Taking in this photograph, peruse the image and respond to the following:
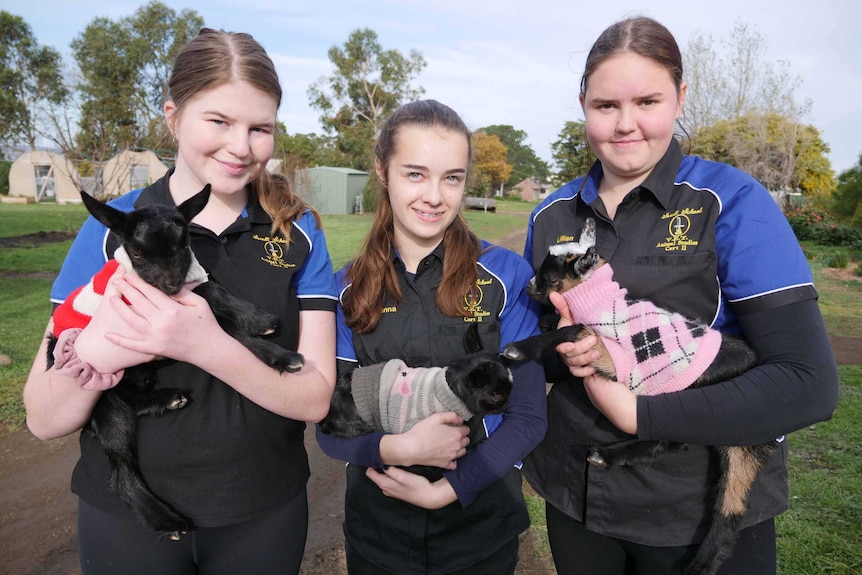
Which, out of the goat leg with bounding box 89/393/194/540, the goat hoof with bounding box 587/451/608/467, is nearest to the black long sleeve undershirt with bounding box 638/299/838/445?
the goat hoof with bounding box 587/451/608/467

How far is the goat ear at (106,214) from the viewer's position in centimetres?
198

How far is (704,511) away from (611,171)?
1.45 meters

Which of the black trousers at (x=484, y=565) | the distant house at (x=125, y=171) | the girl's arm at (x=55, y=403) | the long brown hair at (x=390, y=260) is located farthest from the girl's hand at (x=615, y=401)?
the distant house at (x=125, y=171)

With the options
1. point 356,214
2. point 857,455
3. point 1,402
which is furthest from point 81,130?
point 857,455

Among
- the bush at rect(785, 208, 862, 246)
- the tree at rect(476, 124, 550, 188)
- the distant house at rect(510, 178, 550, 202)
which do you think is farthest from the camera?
the tree at rect(476, 124, 550, 188)

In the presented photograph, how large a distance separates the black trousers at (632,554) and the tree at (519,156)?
322ft

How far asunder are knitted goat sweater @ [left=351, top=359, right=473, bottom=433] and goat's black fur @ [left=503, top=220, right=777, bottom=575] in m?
0.32

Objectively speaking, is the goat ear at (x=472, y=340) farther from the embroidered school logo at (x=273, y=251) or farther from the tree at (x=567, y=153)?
the tree at (x=567, y=153)

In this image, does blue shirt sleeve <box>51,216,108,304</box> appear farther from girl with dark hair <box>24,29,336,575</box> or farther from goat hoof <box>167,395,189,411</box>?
goat hoof <box>167,395,189,411</box>

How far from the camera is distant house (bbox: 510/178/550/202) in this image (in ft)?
295

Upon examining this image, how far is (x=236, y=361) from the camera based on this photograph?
6.49 ft

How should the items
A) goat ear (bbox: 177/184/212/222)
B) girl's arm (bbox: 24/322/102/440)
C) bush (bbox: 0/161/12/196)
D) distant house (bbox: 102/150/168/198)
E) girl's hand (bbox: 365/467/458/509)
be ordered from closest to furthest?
girl's arm (bbox: 24/322/102/440) < goat ear (bbox: 177/184/212/222) < girl's hand (bbox: 365/467/458/509) < distant house (bbox: 102/150/168/198) < bush (bbox: 0/161/12/196)

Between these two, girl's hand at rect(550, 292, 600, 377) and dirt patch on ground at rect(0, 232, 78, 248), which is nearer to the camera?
girl's hand at rect(550, 292, 600, 377)

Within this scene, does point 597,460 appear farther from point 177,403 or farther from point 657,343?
point 177,403
